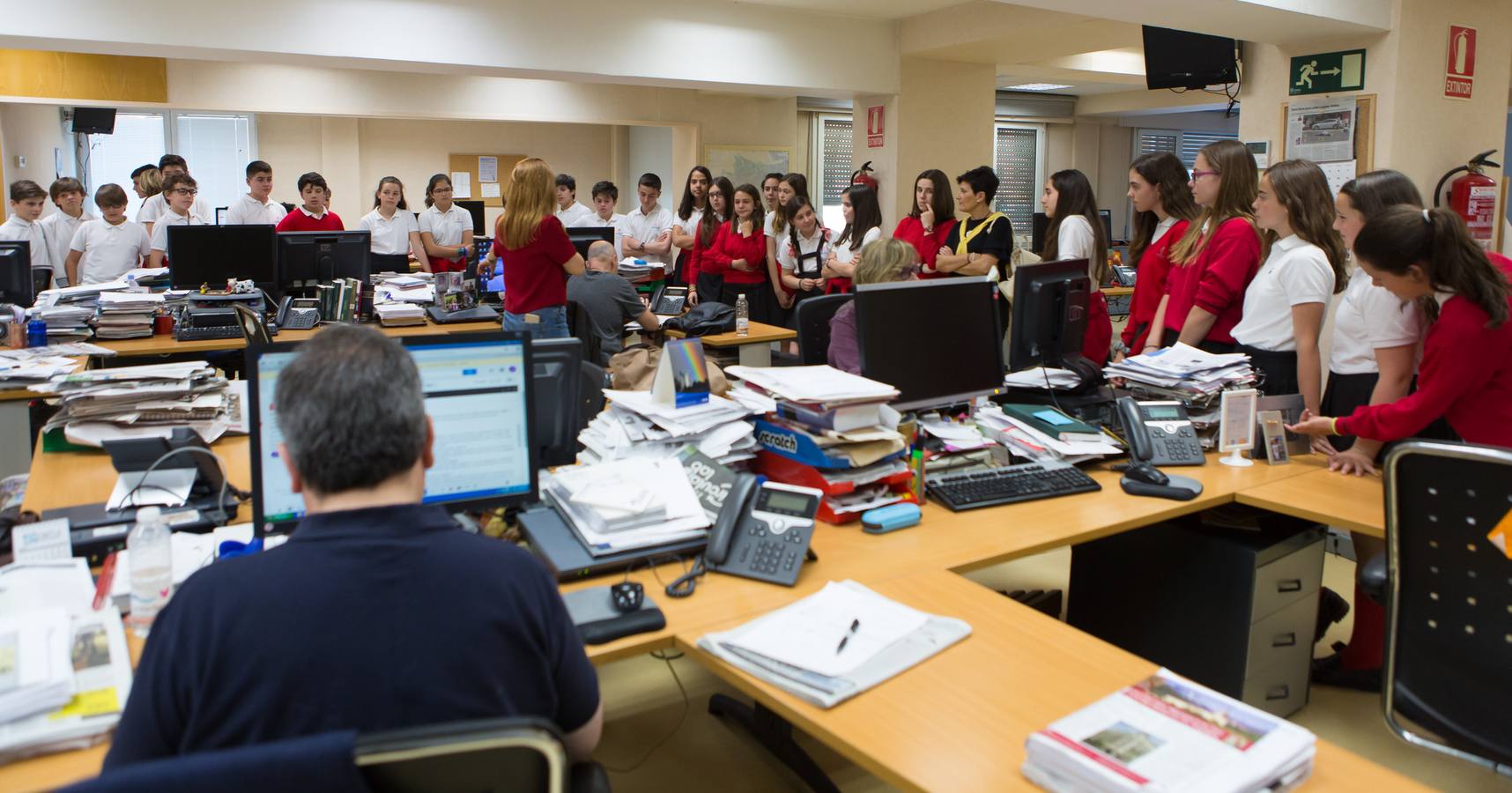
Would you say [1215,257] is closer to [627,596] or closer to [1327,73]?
[1327,73]

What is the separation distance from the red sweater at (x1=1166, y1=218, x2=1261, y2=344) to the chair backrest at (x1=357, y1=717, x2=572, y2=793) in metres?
3.29

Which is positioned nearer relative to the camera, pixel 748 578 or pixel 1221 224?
pixel 748 578

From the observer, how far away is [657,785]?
2732 mm

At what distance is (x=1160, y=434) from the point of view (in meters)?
3.13

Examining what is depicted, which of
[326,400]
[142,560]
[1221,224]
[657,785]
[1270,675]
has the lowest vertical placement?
[657,785]

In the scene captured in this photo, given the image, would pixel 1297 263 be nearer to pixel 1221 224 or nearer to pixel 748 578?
pixel 1221 224

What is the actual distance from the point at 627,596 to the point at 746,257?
5.59m

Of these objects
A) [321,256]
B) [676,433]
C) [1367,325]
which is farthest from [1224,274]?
[321,256]

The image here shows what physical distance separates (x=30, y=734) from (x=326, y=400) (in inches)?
25.9

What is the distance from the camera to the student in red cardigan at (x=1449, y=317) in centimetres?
266

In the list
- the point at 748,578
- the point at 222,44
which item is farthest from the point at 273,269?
the point at 748,578

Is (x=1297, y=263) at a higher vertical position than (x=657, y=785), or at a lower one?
higher

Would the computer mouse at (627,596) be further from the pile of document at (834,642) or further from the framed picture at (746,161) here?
the framed picture at (746,161)

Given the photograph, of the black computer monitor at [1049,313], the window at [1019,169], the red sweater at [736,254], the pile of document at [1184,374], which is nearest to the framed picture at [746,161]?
the window at [1019,169]
